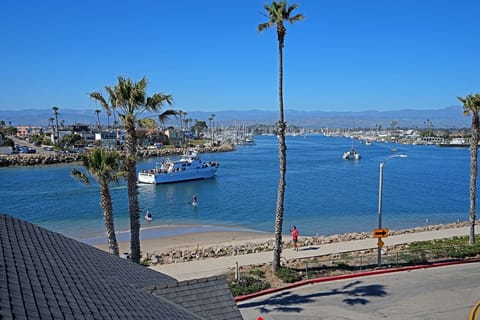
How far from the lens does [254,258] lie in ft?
74.8

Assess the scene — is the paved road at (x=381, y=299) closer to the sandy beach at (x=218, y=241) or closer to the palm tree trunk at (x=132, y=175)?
the palm tree trunk at (x=132, y=175)

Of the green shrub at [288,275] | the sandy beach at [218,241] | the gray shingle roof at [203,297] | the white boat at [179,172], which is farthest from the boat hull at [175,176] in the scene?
the gray shingle roof at [203,297]

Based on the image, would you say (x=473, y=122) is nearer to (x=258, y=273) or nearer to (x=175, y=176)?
(x=258, y=273)

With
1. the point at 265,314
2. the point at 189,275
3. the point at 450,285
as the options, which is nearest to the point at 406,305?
the point at 450,285

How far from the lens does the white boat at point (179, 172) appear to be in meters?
67.6

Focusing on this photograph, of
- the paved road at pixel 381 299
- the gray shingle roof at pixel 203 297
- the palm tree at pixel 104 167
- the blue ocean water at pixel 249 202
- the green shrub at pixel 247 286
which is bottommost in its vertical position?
the blue ocean water at pixel 249 202

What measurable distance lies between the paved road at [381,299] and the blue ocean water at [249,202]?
62.4 feet

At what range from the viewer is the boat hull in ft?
221

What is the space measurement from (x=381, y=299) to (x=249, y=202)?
122ft

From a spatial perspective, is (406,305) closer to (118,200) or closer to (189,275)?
(189,275)

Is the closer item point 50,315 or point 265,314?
point 50,315

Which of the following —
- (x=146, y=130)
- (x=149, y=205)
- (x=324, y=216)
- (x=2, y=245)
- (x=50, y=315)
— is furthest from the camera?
(x=149, y=205)

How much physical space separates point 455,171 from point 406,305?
82.4 meters

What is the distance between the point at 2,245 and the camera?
6.86 metres
